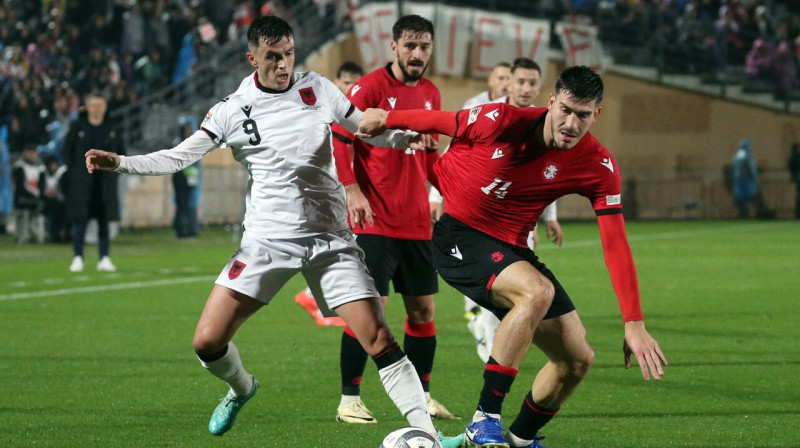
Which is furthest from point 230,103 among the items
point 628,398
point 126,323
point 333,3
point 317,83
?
point 333,3

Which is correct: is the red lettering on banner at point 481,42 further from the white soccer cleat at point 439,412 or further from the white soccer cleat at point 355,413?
the white soccer cleat at point 355,413

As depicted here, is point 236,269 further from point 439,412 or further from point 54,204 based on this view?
point 54,204

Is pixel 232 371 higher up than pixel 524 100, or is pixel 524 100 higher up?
pixel 524 100

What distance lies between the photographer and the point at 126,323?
1109 centimetres

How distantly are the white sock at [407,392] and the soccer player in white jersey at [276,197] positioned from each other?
0.30 metres

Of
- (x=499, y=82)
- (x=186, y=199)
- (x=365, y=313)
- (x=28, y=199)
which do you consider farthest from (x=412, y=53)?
(x=186, y=199)

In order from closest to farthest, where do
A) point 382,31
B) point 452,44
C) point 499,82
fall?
1. point 499,82
2. point 382,31
3. point 452,44

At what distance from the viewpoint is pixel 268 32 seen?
601 centimetres

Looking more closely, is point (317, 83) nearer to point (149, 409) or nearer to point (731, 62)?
point (149, 409)

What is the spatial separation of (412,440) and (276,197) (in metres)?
1.52

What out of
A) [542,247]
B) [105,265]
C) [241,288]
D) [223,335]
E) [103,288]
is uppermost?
[241,288]

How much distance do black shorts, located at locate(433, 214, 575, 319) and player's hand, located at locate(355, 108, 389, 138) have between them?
2.08ft

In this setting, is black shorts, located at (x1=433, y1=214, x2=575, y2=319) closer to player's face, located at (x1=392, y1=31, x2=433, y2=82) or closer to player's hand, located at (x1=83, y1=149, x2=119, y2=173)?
player's face, located at (x1=392, y1=31, x2=433, y2=82)

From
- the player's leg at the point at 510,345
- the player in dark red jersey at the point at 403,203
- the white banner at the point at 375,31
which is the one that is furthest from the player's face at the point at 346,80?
the white banner at the point at 375,31
